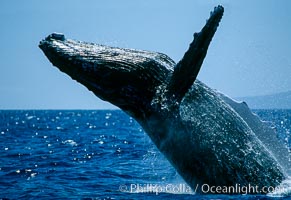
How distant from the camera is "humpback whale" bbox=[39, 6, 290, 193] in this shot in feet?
22.4

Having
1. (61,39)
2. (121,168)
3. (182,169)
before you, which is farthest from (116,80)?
(121,168)

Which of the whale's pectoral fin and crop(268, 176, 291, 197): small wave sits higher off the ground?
the whale's pectoral fin

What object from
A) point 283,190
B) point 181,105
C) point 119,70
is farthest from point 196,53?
point 283,190

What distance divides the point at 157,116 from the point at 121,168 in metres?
5.64

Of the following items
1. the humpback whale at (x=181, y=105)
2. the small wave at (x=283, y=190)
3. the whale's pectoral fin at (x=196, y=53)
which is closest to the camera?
the whale's pectoral fin at (x=196, y=53)

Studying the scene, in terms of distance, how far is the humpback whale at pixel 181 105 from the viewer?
6.81m

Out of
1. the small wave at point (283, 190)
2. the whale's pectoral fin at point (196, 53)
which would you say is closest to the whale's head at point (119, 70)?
the whale's pectoral fin at point (196, 53)

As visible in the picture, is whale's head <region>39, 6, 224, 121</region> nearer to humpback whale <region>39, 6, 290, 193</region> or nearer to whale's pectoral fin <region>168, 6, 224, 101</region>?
humpback whale <region>39, 6, 290, 193</region>

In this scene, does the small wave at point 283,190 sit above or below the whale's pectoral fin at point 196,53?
below

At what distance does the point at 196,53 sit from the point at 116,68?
122cm

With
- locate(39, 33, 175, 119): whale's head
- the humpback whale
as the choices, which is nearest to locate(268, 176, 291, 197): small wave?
the humpback whale

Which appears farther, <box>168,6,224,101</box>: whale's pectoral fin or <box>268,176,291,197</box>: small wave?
<box>268,176,291,197</box>: small wave

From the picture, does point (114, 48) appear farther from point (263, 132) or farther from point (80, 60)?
point (263, 132)

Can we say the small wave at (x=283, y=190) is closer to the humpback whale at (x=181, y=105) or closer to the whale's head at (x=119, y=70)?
the humpback whale at (x=181, y=105)
